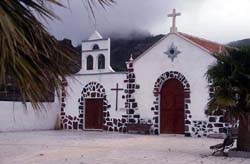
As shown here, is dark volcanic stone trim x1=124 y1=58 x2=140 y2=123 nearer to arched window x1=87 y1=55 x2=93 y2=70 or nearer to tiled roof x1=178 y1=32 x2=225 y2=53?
arched window x1=87 y1=55 x2=93 y2=70

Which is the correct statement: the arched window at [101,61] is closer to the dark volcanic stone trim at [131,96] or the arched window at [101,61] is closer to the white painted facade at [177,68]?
the dark volcanic stone trim at [131,96]

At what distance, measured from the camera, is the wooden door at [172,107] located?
20.5 metres

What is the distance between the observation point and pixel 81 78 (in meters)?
24.2

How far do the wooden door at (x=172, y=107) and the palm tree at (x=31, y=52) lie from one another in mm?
17503

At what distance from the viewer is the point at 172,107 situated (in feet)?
68.3

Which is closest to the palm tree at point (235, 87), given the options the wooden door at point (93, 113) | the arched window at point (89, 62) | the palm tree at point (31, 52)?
the palm tree at point (31, 52)

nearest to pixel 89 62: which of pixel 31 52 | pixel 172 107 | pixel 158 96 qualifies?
pixel 158 96

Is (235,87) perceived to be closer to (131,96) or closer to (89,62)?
(131,96)

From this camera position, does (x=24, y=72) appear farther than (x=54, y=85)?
No

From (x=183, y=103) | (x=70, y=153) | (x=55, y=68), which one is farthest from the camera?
(x=183, y=103)

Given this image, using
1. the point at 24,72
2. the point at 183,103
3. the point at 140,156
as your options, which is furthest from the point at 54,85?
the point at 183,103

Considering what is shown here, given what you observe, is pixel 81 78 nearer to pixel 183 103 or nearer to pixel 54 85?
pixel 183 103

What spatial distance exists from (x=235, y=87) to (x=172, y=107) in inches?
391

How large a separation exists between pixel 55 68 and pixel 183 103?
17638mm
